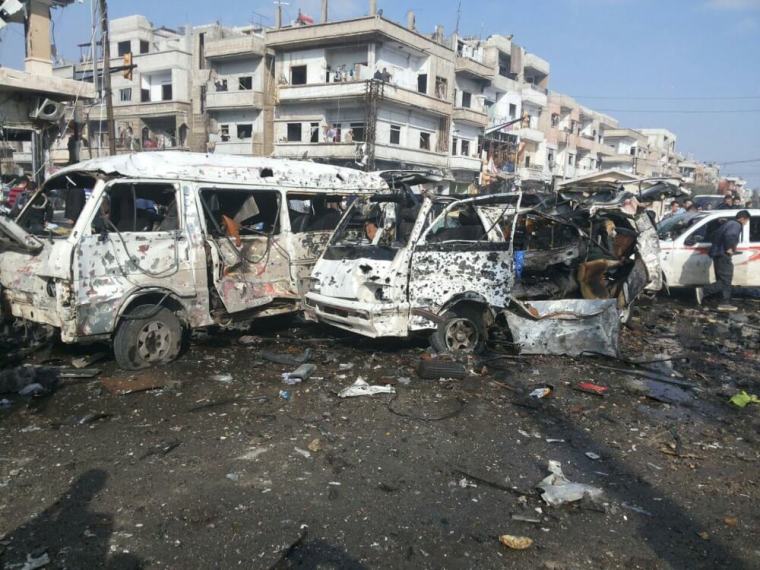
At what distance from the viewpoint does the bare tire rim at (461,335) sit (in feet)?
21.9

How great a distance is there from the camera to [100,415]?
4.80m

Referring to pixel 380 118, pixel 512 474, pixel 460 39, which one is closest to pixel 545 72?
pixel 460 39

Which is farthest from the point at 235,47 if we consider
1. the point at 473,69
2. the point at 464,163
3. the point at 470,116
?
the point at 464,163

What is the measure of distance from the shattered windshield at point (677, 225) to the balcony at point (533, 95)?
124 ft

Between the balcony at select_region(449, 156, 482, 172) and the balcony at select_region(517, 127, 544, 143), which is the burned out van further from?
the balcony at select_region(517, 127, 544, 143)

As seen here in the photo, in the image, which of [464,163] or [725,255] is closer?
[725,255]

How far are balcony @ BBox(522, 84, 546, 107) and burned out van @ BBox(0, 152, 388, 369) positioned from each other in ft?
142

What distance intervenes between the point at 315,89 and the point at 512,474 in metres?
32.2

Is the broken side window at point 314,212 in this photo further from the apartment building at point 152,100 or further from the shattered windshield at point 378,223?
the apartment building at point 152,100

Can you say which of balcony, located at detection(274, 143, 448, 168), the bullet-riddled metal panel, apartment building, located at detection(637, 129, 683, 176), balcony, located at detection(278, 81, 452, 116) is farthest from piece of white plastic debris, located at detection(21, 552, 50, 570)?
apartment building, located at detection(637, 129, 683, 176)

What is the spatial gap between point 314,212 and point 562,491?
540cm

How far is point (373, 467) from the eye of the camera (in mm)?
4020

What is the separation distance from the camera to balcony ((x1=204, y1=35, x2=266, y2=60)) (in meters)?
35.2

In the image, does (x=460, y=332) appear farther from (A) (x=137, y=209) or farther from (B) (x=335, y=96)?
(B) (x=335, y=96)
